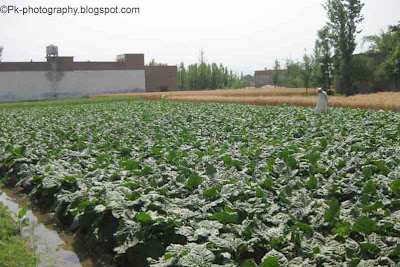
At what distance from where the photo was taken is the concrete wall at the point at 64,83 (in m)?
49.4

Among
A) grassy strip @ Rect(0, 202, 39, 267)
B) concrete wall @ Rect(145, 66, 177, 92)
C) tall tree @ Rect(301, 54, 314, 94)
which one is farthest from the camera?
concrete wall @ Rect(145, 66, 177, 92)

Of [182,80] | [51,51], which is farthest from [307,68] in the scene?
[51,51]

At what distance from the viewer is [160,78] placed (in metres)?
60.3

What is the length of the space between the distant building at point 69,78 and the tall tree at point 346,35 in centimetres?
2714

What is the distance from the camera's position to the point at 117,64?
5562cm

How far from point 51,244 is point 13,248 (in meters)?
0.61

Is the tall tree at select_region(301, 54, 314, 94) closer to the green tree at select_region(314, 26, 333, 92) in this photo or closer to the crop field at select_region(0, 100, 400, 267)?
the green tree at select_region(314, 26, 333, 92)

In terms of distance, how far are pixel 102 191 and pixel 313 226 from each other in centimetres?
240

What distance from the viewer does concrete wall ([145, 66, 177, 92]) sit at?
5931 cm

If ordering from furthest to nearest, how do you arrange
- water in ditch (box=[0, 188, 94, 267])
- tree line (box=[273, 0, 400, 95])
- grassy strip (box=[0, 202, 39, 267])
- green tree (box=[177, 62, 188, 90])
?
1. green tree (box=[177, 62, 188, 90])
2. tree line (box=[273, 0, 400, 95])
3. water in ditch (box=[0, 188, 94, 267])
4. grassy strip (box=[0, 202, 39, 267])

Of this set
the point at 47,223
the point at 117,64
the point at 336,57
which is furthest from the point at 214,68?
the point at 47,223

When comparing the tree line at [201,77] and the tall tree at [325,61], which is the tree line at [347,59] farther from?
the tree line at [201,77]

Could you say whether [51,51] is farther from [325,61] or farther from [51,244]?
[51,244]

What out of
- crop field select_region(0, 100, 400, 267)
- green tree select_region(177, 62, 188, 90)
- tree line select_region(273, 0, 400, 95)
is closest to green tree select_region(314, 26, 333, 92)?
tree line select_region(273, 0, 400, 95)
